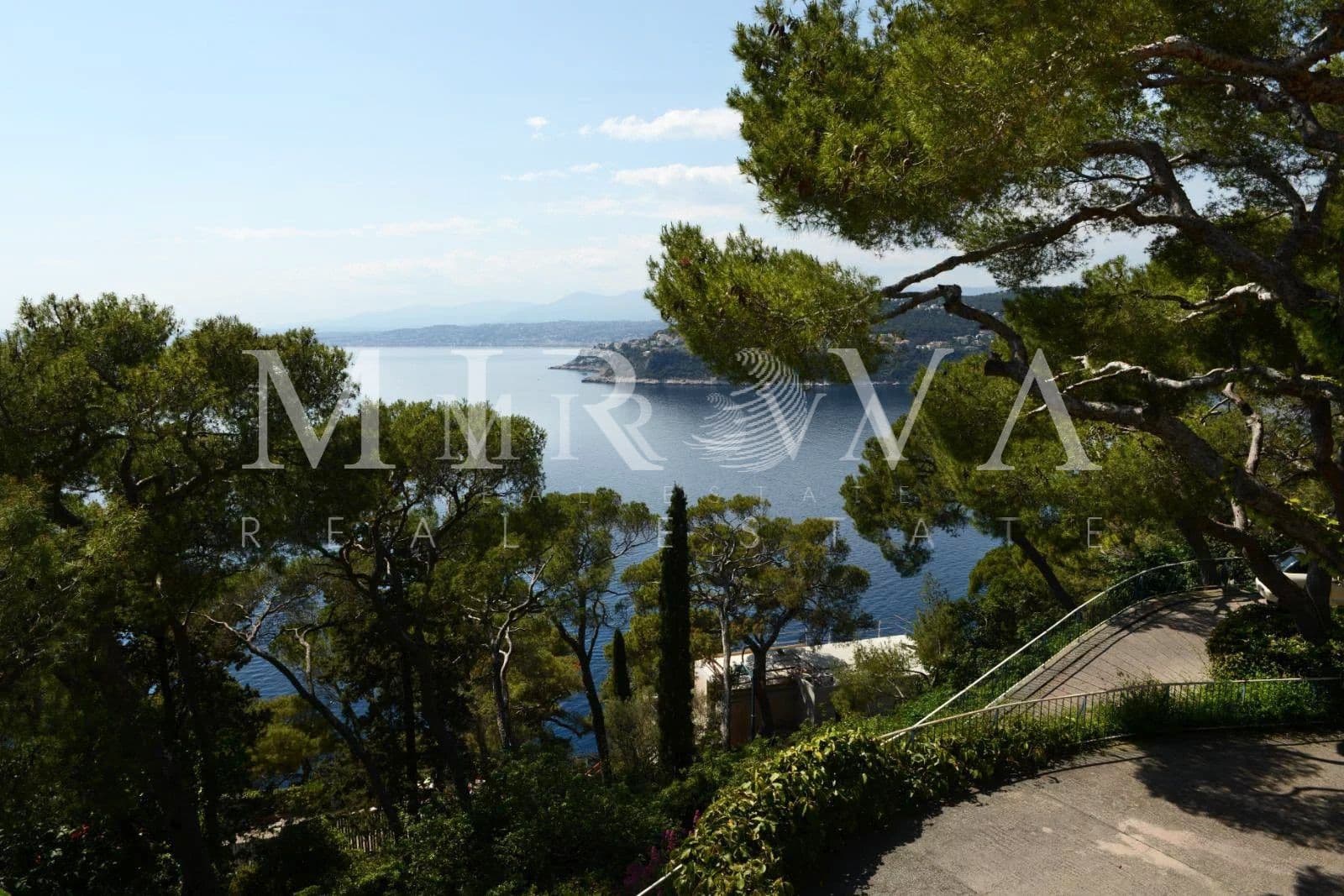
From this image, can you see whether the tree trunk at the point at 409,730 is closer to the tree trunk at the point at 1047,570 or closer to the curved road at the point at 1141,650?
the curved road at the point at 1141,650

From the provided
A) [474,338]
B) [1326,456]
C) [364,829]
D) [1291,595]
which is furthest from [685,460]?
[474,338]

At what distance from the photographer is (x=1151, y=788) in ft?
22.1

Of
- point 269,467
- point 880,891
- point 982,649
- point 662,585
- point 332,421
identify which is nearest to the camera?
point 880,891

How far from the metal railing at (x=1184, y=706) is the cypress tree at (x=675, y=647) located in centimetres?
714

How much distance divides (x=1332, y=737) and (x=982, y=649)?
443cm

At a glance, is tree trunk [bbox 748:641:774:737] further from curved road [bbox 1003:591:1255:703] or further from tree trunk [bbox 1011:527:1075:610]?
curved road [bbox 1003:591:1255:703]

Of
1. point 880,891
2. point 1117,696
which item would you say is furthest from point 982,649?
point 880,891

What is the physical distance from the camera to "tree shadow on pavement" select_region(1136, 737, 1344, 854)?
6113 mm

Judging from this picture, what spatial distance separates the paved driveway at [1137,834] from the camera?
544 cm

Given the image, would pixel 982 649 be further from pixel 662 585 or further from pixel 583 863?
pixel 583 863

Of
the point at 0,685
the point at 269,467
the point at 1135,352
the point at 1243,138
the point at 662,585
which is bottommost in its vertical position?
the point at 662,585

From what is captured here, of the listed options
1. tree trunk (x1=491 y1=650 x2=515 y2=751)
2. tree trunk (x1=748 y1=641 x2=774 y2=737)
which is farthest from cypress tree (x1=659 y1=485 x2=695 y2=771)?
tree trunk (x1=748 y1=641 x2=774 y2=737)

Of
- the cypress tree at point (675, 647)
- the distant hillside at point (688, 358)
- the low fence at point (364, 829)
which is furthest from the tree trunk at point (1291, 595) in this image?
the distant hillside at point (688, 358)

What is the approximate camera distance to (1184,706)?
7922 mm
